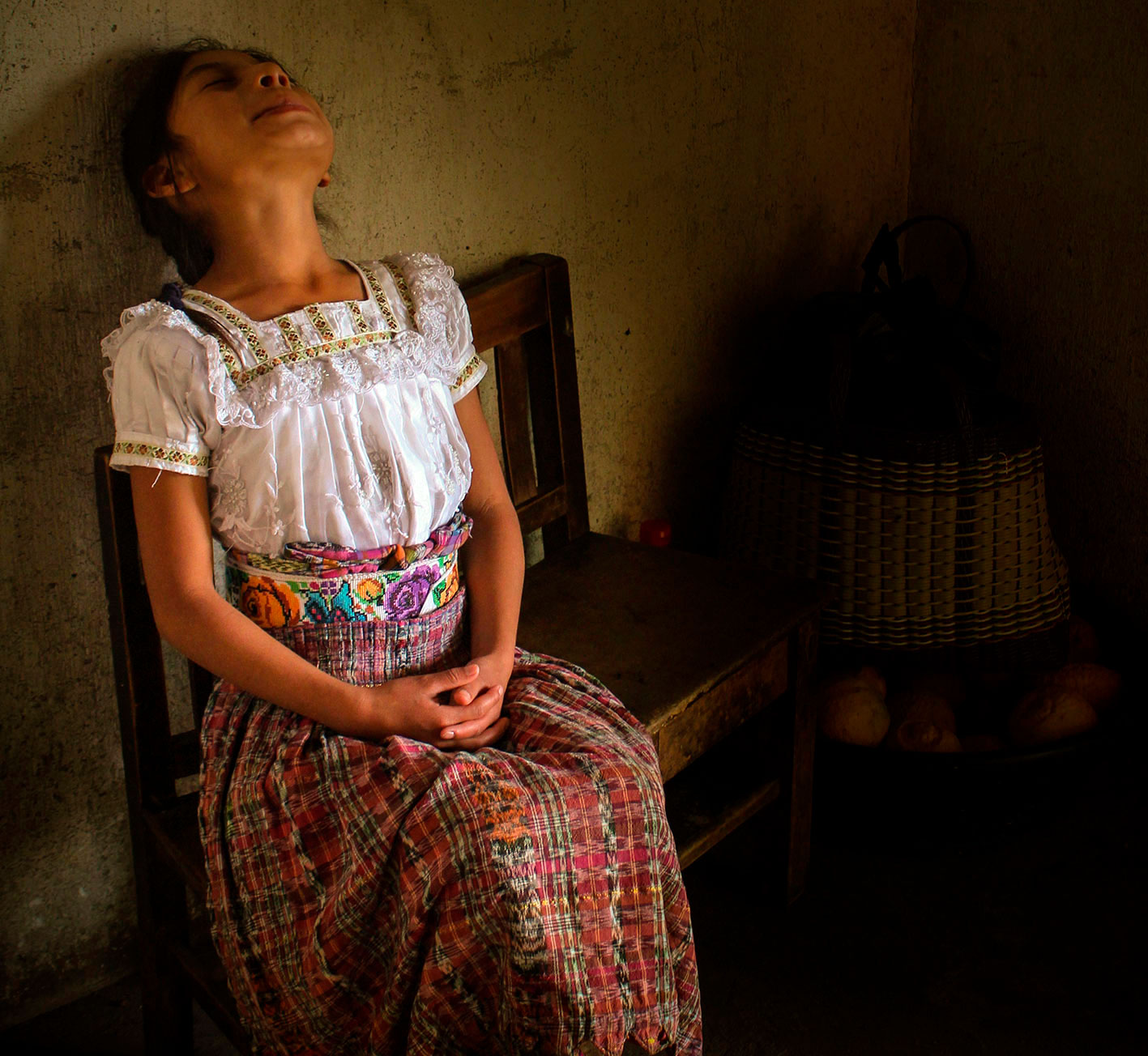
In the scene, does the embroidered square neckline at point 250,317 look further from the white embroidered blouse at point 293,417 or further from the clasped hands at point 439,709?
the clasped hands at point 439,709

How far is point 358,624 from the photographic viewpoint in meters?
1.32

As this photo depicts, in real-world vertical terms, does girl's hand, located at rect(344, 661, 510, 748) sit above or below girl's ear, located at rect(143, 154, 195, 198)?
below

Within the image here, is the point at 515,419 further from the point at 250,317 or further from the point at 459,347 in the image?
the point at 250,317

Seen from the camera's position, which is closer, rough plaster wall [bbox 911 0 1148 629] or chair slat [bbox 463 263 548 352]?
chair slat [bbox 463 263 548 352]

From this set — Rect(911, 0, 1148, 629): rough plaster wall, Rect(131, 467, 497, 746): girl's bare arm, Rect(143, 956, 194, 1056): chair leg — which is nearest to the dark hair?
Rect(131, 467, 497, 746): girl's bare arm

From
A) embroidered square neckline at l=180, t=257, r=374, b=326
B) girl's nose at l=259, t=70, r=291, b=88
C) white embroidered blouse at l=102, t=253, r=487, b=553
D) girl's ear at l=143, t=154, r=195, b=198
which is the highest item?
girl's nose at l=259, t=70, r=291, b=88

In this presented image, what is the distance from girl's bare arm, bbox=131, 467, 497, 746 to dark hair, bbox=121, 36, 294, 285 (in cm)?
36

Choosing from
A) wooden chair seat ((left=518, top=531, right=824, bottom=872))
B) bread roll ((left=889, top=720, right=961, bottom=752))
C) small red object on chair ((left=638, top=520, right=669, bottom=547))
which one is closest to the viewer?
wooden chair seat ((left=518, top=531, right=824, bottom=872))

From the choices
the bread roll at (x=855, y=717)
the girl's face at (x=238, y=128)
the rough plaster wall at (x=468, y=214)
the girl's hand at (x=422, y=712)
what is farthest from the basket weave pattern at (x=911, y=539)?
the girl's face at (x=238, y=128)

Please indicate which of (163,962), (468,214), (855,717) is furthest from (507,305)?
(163,962)

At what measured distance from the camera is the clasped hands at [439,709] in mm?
1252

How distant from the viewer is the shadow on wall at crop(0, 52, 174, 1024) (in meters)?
1.38

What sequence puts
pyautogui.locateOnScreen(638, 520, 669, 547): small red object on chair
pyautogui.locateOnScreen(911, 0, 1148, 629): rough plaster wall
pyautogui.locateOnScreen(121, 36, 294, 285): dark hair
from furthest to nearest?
pyautogui.locateOnScreen(911, 0, 1148, 629): rough plaster wall < pyautogui.locateOnScreen(638, 520, 669, 547): small red object on chair < pyautogui.locateOnScreen(121, 36, 294, 285): dark hair

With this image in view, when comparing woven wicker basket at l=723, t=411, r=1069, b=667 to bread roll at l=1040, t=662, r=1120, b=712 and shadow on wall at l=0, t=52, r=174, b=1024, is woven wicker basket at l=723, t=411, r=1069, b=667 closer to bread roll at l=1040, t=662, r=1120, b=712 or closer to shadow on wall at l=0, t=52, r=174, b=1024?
bread roll at l=1040, t=662, r=1120, b=712
